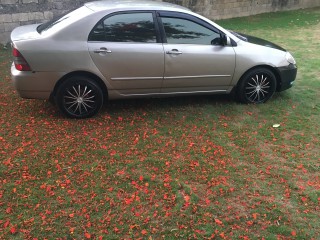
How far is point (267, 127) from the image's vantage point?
5.39m

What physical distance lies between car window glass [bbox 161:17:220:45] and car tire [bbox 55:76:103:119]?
1331 mm

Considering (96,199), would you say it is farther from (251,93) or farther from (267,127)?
(251,93)

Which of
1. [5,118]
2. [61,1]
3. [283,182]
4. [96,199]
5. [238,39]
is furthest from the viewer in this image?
[61,1]

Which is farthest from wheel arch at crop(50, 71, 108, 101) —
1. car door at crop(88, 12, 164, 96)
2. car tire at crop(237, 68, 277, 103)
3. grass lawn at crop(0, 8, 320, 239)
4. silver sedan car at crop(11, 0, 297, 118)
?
car tire at crop(237, 68, 277, 103)

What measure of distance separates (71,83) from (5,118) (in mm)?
1154

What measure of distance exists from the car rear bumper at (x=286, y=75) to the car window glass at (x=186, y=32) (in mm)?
1295

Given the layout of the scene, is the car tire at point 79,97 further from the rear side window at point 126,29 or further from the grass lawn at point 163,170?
the rear side window at point 126,29

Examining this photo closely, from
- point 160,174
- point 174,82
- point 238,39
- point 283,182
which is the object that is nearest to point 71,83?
point 174,82

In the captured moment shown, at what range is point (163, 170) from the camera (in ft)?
13.8

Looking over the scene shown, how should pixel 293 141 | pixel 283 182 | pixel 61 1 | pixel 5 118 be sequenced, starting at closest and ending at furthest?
pixel 283 182 → pixel 293 141 → pixel 5 118 → pixel 61 1

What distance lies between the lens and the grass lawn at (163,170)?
335 cm

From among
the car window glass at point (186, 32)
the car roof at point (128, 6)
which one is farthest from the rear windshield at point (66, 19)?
the car window glass at point (186, 32)

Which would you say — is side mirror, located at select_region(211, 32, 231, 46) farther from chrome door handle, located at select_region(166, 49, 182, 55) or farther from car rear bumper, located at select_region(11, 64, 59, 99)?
car rear bumper, located at select_region(11, 64, 59, 99)

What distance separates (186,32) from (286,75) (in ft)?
6.25
